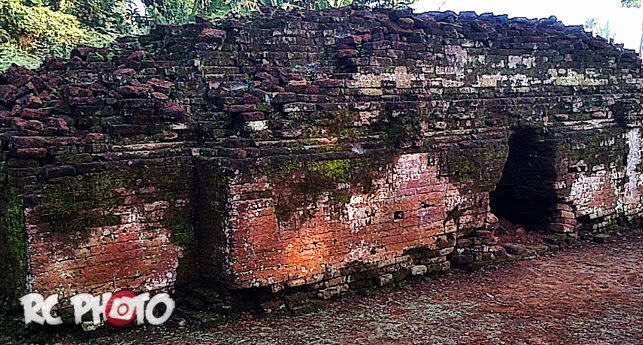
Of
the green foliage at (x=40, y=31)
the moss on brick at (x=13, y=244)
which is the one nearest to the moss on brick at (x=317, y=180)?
the moss on brick at (x=13, y=244)

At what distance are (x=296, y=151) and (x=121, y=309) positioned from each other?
6.57 feet

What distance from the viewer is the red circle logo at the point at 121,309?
4750 millimetres

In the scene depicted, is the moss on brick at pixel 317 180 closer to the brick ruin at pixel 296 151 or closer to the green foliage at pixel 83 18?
the brick ruin at pixel 296 151

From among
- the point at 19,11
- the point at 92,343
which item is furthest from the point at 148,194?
the point at 19,11

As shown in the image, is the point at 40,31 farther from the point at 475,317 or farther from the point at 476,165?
the point at 475,317

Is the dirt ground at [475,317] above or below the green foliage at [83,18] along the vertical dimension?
below

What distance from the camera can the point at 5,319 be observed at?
485cm

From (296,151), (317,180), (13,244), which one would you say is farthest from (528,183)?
(13,244)

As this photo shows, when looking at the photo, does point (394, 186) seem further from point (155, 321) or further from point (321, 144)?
point (155, 321)

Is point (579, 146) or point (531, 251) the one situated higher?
point (579, 146)

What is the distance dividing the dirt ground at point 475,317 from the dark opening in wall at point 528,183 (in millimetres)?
1211

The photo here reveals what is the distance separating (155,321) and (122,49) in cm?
329

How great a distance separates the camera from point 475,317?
5223 mm

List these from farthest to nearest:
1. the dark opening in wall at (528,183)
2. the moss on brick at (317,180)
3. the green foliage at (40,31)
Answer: the green foliage at (40,31)
the dark opening in wall at (528,183)
the moss on brick at (317,180)
